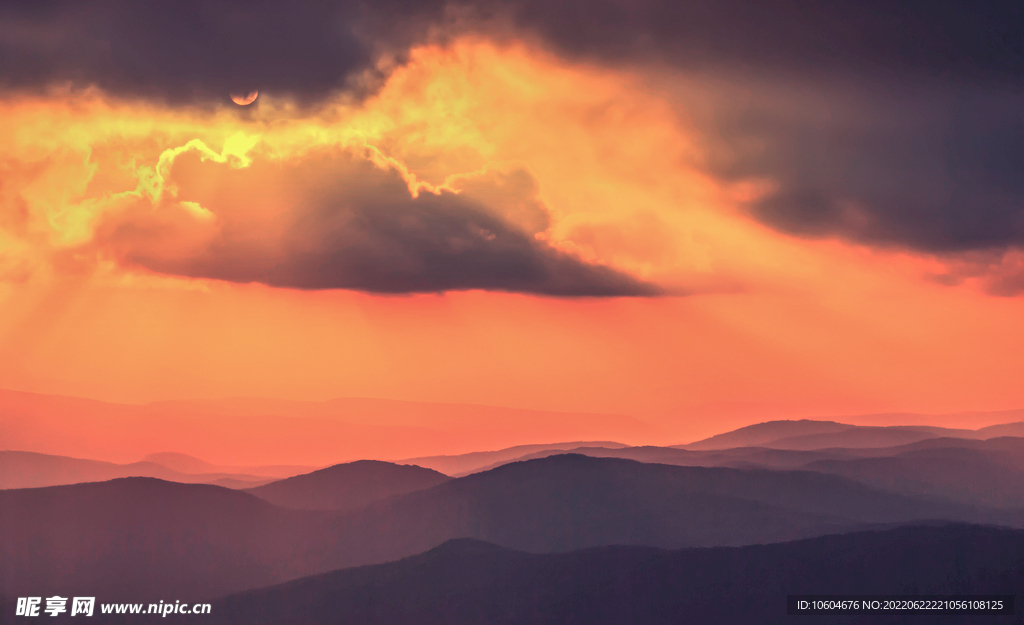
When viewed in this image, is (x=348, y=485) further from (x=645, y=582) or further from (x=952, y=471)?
(x=952, y=471)

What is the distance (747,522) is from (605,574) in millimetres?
41250

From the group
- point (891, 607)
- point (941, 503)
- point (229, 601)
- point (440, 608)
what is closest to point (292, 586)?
point (229, 601)

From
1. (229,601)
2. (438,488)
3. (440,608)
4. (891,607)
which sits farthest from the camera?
(438,488)

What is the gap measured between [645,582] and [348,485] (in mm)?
80029

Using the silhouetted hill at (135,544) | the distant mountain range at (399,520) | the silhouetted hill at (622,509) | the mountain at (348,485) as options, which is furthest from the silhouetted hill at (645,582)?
the mountain at (348,485)

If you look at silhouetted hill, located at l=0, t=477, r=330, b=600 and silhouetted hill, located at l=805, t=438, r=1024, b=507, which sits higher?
silhouetted hill, located at l=805, t=438, r=1024, b=507

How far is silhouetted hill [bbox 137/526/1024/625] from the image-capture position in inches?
3959


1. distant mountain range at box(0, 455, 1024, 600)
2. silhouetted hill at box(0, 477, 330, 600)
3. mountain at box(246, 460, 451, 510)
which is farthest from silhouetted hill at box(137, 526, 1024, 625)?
mountain at box(246, 460, 451, 510)

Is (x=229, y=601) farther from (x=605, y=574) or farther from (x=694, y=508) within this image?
(x=694, y=508)

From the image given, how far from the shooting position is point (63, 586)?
139625 millimetres

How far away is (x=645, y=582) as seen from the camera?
116m

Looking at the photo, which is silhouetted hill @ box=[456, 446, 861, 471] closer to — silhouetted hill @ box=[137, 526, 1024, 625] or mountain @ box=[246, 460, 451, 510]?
mountain @ box=[246, 460, 451, 510]

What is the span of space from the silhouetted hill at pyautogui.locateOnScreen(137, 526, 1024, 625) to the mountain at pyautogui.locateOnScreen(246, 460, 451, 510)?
34478mm

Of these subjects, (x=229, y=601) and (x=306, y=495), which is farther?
(x=306, y=495)
